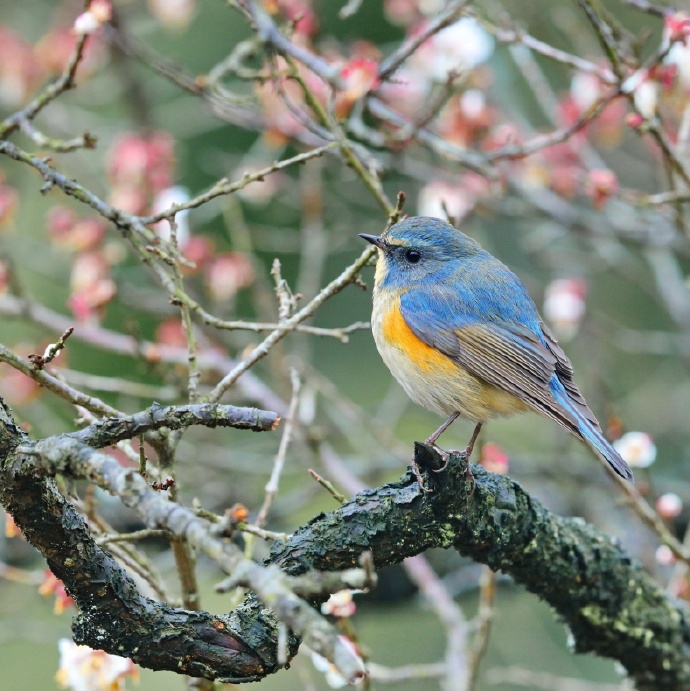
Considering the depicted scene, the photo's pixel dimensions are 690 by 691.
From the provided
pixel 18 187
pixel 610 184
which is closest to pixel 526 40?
pixel 610 184

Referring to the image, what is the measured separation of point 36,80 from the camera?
4801 millimetres

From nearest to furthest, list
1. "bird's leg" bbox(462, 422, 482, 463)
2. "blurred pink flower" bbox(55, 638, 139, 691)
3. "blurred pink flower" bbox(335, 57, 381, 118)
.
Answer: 1. "blurred pink flower" bbox(55, 638, 139, 691)
2. "bird's leg" bbox(462, 422, 482, 463)
3. "blurred pink flower" bbox(335, 57, 381, 118)

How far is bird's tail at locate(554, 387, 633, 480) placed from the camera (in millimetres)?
2372

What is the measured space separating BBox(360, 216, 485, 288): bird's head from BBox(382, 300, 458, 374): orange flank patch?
0.78 ft

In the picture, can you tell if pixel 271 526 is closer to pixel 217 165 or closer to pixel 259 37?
pixel 259 37

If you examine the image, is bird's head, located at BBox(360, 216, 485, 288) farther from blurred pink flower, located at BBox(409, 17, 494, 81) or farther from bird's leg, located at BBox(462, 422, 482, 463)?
blurred pink flower, located at BBox(409, 17, 494, 81)

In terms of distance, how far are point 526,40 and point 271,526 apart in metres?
2.25

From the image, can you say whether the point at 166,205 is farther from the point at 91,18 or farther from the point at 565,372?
the point at 565,372

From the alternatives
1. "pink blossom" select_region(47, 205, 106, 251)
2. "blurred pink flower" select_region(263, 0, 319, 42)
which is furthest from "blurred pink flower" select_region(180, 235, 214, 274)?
"blurred pink flower" select_region(263, 0, 319, 42)

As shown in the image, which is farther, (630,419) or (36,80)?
(630,419)

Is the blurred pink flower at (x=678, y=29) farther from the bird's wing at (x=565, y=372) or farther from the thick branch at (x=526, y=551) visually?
the thick branch at (x=526, y=551)

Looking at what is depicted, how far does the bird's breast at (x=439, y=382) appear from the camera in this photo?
9.05 ft

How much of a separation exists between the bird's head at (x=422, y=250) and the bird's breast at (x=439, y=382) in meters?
0.30

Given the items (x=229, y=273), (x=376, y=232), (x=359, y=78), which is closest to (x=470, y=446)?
(x=359, y=78)
